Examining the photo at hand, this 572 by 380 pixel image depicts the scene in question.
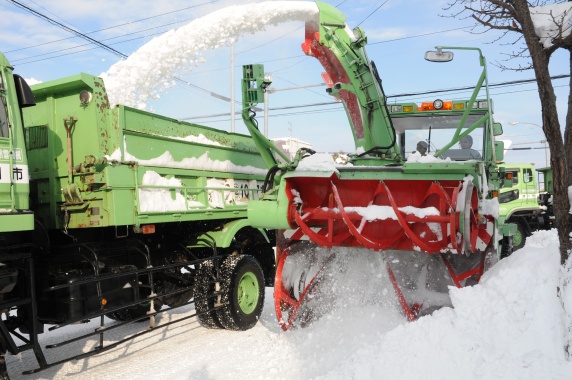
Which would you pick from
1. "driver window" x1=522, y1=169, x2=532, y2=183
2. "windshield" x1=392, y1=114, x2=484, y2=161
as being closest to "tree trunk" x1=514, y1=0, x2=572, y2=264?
"windshield" x1=392, y1=114, x2=484, y2=161

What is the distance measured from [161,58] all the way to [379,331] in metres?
3.52

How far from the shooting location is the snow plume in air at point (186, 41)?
5.19m

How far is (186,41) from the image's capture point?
17.1ft

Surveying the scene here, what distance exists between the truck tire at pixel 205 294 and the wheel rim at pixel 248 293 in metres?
0.36

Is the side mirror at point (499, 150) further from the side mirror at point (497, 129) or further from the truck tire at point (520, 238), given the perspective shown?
the truck tire at point (520, 238)

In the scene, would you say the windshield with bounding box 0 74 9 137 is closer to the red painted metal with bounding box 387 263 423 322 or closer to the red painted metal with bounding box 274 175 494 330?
Answer: the red painted metal with bounding box 274 175 494 330

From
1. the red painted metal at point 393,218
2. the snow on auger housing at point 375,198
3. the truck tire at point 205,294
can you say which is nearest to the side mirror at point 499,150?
the snow on auger housing at point 375,198

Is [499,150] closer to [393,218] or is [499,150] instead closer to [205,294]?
[393,218]

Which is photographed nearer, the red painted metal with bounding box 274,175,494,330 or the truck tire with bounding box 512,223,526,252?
the red painted metal with bounding box 274,175,494,330

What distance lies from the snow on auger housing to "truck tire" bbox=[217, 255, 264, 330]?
24.4 inches

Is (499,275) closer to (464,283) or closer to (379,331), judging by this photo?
(464,283)

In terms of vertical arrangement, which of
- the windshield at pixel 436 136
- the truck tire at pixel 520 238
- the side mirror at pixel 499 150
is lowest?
the truck tire at pixel 520 238

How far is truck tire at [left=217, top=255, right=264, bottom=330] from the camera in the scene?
575cm

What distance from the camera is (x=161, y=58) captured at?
522 centimetres
